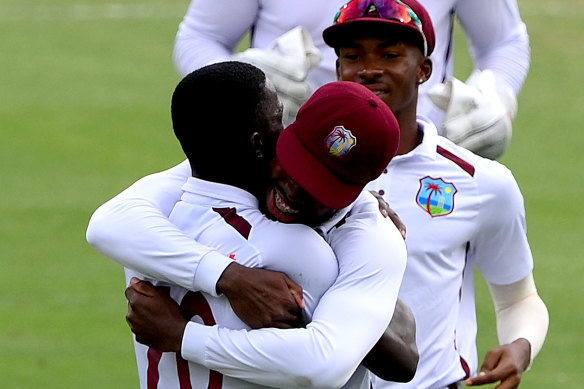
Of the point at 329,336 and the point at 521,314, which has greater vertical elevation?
the point at 329,336

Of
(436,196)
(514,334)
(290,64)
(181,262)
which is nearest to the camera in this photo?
(181,262)

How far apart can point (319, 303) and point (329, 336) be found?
10 cm

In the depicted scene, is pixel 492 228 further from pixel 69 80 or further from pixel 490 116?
pixel 69 80

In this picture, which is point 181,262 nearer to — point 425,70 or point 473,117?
point 425,70

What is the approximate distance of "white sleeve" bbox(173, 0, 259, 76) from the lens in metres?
4.90

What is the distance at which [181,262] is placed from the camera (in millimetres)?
3246

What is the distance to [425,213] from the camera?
→ 4.18 m

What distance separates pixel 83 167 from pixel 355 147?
371 inches

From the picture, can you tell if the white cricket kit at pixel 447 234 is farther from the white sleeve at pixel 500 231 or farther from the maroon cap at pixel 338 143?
the maroon cap at pixel 338 143

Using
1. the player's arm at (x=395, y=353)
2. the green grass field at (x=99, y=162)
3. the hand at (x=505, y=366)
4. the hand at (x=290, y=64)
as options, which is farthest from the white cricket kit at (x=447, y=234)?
the green grass field at (x=99, y=162)

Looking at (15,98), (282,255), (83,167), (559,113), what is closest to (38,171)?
(83,167)

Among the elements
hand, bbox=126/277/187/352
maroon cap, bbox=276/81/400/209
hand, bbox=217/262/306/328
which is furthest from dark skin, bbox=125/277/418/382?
maroon cap, bbox=276/81/400/209

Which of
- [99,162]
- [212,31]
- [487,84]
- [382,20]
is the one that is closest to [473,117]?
[487,84]

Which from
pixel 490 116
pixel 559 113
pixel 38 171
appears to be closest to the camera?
pixel 490 116
